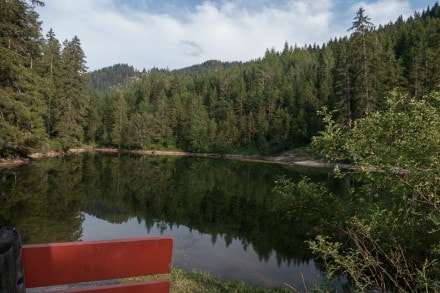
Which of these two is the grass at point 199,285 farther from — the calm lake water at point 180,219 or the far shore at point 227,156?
the far shore at point 227,156

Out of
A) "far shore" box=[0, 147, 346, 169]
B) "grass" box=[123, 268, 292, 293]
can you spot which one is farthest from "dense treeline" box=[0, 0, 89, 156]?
"grass" box=[123, 268, 292, 293]

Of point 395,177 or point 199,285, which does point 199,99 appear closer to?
point 199,285

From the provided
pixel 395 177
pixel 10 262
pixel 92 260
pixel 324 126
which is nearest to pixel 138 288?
pixel 92 260

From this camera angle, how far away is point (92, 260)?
251 cm

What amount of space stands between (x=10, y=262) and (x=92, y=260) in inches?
25.7

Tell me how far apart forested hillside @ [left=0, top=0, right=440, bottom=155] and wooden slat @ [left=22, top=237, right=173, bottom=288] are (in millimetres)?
12975

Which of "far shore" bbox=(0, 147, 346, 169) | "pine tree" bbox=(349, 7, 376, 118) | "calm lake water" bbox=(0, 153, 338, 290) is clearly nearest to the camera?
"calm lake water" bbox=(0, 153, 338, 290)

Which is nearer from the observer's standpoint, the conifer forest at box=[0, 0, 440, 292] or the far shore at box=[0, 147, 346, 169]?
the conifer forest at box=[0, 0, 440, 292]

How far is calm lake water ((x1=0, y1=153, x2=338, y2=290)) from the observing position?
43.5 feet

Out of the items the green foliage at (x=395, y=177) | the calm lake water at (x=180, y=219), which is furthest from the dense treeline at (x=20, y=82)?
the green foliage at (x=395, y=177)

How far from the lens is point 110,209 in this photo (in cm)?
2094

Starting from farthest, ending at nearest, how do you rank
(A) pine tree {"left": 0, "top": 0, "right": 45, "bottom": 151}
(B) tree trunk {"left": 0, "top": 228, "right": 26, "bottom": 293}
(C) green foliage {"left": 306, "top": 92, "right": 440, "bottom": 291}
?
(A) pine tree {"left": 0, "top": 0, "right": 45, "bottom": 151}, (C) green foliage {"left": 306, "top": 92, "right": 440, "bottom": 291}, (B) tree trunk {"left": 0, "top": 228, "right": 26, "bottom": 293}

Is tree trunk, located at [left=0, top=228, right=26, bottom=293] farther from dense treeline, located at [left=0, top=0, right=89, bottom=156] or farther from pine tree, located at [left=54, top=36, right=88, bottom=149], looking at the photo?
pine tree, located at [left=54, top=36, right=88, bottom=149]

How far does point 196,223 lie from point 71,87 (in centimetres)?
4471
